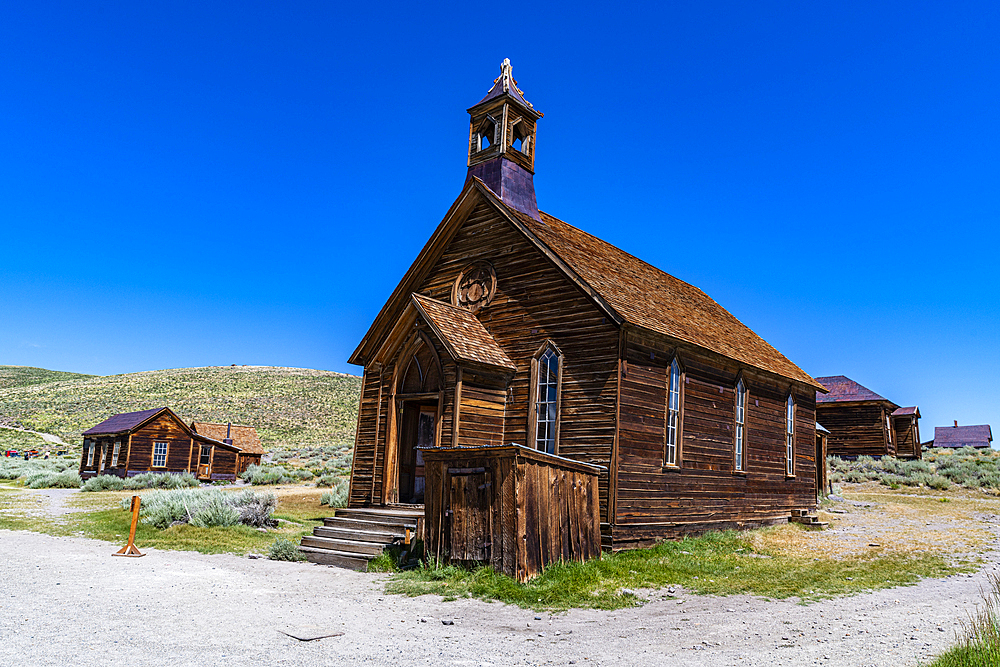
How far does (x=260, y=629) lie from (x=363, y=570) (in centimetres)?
489

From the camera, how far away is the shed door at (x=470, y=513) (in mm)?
10914

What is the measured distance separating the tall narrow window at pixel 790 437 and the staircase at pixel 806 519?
107 cm

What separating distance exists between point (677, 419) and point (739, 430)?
10.4ft

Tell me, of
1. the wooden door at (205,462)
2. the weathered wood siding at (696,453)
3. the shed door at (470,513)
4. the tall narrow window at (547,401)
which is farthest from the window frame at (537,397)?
the wooden door at (205,462)

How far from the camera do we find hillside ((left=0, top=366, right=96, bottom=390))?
115575 mm

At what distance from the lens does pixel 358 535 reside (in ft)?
44.5

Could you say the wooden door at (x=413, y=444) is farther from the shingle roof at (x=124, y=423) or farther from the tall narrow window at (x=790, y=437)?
the shingle roof at (x=124, y=423)

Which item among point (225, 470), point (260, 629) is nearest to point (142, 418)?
point (225, 470)

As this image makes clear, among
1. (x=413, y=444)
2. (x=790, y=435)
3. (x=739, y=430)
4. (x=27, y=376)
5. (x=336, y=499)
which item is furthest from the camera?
(x=27, y=376)

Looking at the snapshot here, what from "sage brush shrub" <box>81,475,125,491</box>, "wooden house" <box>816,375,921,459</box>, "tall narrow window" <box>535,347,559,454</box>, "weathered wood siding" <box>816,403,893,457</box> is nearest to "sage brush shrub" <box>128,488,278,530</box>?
"tall narrow window" <box>535,347,559,454</box>

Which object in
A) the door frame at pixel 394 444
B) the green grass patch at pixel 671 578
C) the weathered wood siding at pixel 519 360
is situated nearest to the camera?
the green grass patch at pixel 671 578

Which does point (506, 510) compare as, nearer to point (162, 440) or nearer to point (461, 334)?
point (461, 334)

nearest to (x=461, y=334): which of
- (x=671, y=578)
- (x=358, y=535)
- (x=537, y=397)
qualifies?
(x=537, y=397)

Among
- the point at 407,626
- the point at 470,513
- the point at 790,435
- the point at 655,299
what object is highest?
the point at 655,299
